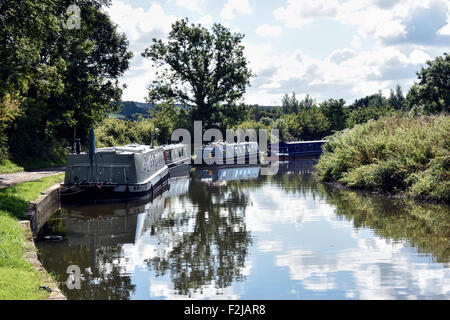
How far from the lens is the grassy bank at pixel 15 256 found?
6.89 m

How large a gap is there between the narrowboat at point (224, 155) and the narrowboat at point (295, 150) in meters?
4.44

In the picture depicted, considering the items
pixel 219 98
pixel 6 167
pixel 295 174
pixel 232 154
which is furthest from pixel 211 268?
pixel 219 98

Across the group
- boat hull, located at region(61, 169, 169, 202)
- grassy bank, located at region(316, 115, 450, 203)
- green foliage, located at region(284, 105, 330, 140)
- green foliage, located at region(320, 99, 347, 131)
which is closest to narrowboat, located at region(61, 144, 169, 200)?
boat hull, located at region(61, 169, 169, 202)

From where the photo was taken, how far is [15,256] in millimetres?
8609

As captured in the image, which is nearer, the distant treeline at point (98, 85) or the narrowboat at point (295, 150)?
the distant treeline at point (98, 85)

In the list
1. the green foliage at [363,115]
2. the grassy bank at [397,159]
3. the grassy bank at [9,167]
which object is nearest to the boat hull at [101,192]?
the grassy bank at [9,167]

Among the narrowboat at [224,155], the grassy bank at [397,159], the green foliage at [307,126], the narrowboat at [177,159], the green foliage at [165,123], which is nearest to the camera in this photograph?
the grassy bank at [397,159]

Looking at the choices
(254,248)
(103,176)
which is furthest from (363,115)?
(254,248)

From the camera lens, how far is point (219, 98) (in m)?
45.9

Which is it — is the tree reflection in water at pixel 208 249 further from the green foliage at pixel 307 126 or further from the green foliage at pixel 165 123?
the green foliage at pixel 307 126

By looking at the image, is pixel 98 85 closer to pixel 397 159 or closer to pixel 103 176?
pixel 103 176

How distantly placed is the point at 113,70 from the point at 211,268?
25435mm

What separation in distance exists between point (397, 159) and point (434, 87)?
2810 cm

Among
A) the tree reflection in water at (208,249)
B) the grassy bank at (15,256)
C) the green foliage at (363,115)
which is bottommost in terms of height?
the tree reflection in water at (208,249)
